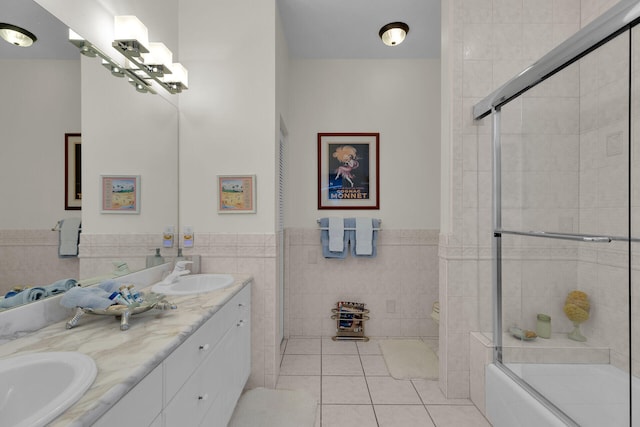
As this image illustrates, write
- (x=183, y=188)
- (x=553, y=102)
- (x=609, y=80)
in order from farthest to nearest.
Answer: (x=183, y=188) < (x=553, y=102) < (x=609, y=80)

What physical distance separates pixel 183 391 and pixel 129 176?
3.90 ft

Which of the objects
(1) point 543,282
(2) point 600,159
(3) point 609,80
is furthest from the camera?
(1) point 543,282

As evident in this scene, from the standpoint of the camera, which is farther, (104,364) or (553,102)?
(553,102)

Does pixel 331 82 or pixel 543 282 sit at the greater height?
pixel 331 82

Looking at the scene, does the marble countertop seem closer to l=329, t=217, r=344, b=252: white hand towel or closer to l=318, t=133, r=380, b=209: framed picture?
l=329, t=217, r=344, b=252: white hand towel

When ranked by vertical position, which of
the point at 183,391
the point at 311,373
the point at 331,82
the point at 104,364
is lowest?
the point at 311,373

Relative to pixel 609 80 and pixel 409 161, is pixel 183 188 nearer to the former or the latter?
A: pixel 409 161

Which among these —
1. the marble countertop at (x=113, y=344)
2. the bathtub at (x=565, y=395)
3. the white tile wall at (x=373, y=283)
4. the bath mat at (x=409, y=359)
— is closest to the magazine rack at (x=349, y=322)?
the white tile wall at (x=373, y=283)

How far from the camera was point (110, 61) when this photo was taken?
1.59 m

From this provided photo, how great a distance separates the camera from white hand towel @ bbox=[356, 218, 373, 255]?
307 cm

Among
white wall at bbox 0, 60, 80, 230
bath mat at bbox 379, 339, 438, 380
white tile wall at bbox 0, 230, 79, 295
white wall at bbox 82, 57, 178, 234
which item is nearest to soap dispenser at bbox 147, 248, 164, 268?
white wall at bbox 82, 57, 178, 234

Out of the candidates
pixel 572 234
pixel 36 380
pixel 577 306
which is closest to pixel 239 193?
pixel 36 380

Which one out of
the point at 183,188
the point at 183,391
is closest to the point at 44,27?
the point at 183,188

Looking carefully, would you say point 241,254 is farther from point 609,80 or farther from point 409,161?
point 609,80
